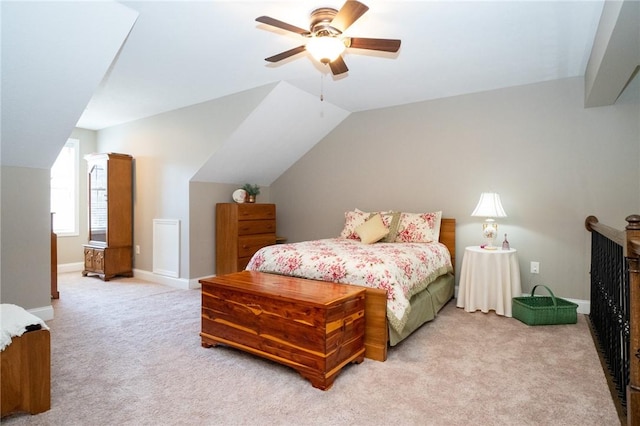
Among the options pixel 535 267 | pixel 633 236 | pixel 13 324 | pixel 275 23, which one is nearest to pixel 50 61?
pixel 275 23

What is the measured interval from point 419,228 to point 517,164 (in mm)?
1202

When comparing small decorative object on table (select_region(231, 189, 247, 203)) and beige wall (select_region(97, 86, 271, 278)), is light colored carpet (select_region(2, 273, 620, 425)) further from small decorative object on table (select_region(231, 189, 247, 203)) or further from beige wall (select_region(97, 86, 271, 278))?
small decorative object on table (select_region(231, 189, 247, 203))

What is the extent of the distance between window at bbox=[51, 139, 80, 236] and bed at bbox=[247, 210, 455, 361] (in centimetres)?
414

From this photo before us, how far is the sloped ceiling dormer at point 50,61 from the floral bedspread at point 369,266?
1.86 meters

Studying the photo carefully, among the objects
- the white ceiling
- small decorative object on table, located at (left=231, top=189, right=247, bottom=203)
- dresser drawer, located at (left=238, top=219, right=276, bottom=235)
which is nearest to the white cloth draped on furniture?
the white ceiling

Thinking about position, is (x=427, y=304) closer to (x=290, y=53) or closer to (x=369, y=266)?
(x=369, y=266)

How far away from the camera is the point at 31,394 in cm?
184

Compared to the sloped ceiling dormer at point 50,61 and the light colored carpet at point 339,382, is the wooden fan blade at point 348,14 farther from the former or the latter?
the light colored carpet at point 339,382

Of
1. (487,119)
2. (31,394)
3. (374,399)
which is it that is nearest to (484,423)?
(374,399)

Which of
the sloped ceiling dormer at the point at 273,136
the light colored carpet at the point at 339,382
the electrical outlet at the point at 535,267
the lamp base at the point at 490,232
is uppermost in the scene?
the sloped ceiling dormer at the point at 273,136

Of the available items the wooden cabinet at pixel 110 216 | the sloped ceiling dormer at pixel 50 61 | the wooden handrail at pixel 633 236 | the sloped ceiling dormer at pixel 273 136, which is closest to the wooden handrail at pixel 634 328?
the wooden handrail at pixel 633 236

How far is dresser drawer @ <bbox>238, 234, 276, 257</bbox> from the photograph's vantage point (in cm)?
470

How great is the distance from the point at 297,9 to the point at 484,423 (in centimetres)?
262

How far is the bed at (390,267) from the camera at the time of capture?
2.53m
